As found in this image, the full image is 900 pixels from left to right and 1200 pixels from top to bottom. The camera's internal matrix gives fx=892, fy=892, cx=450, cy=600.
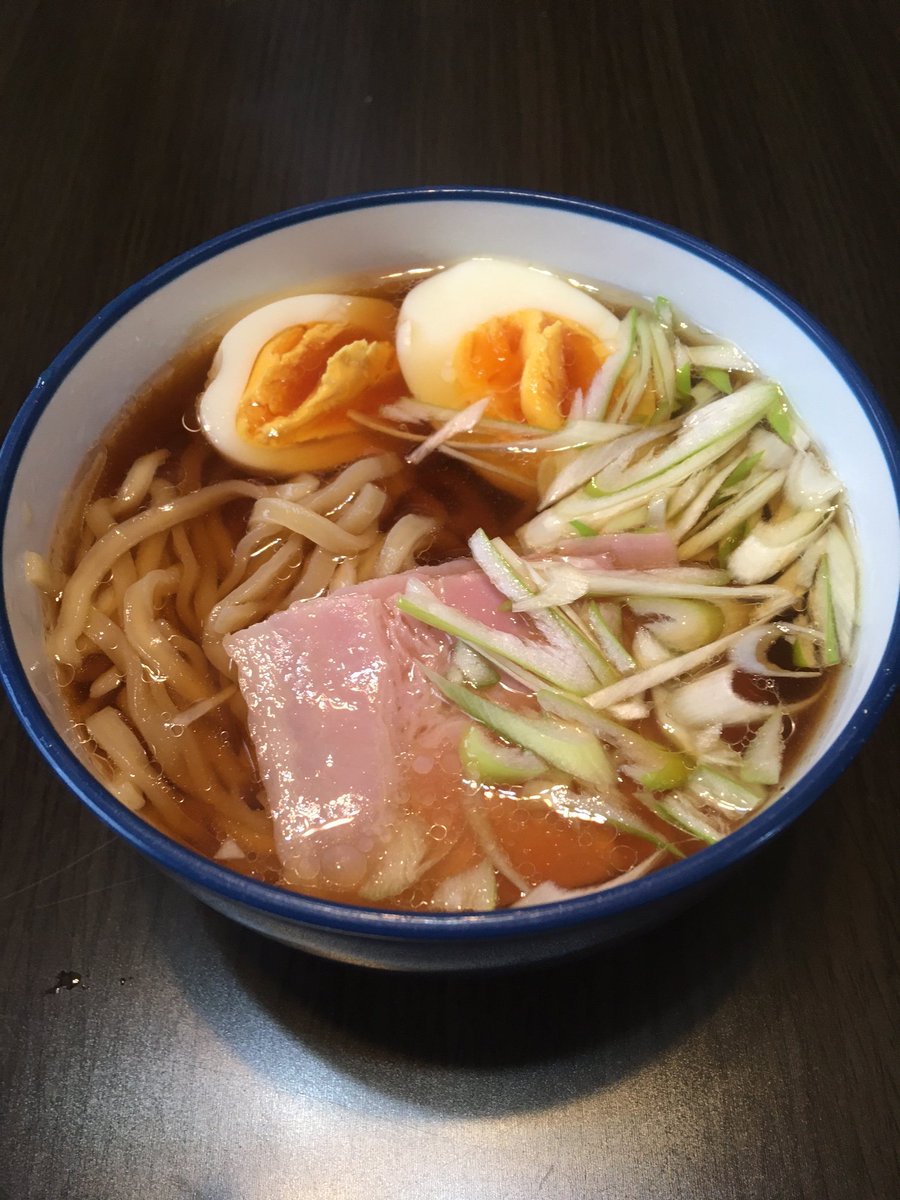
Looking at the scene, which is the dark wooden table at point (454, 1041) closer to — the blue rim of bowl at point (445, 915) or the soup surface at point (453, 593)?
the soup surface at point (453, 593)

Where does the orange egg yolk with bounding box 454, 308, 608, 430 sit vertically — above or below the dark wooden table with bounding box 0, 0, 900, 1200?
above

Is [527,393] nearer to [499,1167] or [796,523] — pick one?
[796,523]

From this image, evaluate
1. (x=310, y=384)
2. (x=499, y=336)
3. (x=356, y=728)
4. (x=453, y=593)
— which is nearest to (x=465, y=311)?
(x=499, y=336)

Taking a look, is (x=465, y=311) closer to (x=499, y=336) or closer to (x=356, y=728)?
(x=499, y=336)

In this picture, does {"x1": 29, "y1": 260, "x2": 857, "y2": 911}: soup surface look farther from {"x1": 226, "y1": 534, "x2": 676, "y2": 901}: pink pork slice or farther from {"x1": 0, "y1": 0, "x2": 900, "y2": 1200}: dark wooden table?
{"x1": 0, "y1": 0, "x2": 900, "y2": 1200}: dark wooden table

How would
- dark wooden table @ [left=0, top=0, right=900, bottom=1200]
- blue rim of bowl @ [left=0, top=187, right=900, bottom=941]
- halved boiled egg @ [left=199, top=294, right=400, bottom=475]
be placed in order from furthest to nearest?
1. halved boiled egg @ [left=199, top=294, right=400, bottom=475]
2. dark wooden table @ [left=0, top=0, right=900, bottom=1200]
3. blue rim of bowl @ [left=0, top=187, right=900, bottom=941]

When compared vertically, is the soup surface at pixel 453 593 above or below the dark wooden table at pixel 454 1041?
above

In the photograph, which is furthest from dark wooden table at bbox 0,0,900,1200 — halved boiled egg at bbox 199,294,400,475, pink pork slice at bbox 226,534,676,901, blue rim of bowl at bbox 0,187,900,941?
halved boiled egg at bbox 199,294,400,475

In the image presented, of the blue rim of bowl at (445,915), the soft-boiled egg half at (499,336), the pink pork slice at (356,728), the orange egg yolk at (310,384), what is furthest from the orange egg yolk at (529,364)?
the blue rim of bowl at (445,915)
